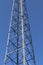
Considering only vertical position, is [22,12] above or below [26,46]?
above

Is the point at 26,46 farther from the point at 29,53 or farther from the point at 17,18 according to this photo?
the point at 17,18

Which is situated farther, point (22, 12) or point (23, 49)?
point (22, 12)

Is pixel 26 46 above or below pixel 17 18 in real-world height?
below

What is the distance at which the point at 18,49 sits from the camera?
3481 centimetres

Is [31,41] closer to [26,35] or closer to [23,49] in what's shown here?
[26,35]

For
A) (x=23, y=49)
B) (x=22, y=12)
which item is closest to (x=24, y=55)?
(x=23, y=49)

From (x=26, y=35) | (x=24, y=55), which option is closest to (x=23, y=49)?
(x=24, y=55)

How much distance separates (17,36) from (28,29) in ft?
4.48

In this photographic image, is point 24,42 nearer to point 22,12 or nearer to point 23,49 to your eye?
point 23,49

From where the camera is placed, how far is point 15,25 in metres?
35.9

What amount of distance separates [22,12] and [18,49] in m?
3.90

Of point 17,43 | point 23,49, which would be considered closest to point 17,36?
point 17,43

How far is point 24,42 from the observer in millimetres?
33438

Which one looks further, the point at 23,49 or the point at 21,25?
the point at 21,25
